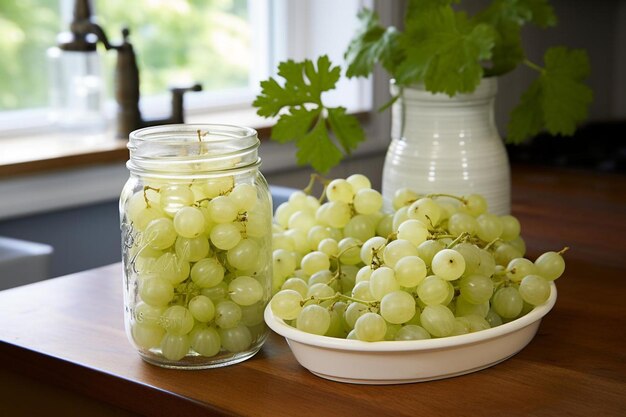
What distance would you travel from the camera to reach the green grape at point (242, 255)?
897 millimetres

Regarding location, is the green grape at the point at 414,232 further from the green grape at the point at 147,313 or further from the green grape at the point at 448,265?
the green grape at the point at 147,313

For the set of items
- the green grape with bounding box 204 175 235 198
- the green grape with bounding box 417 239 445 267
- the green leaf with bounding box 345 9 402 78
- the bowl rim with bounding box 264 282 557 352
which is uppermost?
the green leaf with bounding box 345 9 402 78

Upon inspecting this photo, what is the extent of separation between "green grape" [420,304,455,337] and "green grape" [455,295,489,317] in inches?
1.7

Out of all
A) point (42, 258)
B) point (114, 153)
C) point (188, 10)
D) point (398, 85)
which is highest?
point (188, 10)

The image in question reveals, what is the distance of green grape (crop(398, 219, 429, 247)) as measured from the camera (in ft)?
3.07

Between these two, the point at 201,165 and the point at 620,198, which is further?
the point at 620,198

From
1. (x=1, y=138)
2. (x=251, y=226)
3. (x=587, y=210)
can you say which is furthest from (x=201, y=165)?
(x=1, y=138)

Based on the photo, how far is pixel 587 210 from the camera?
1.73m

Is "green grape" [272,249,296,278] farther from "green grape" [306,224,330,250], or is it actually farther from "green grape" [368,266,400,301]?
"green grape" [368,266,400,301]

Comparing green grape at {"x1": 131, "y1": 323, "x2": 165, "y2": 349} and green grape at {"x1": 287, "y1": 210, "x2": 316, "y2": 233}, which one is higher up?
green grape at {"x1": 287, "y1": 210, "x2": 316, "y2": 233}

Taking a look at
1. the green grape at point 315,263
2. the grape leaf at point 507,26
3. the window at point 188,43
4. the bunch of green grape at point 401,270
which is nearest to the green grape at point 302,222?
the bunch of green grape at point 401,270

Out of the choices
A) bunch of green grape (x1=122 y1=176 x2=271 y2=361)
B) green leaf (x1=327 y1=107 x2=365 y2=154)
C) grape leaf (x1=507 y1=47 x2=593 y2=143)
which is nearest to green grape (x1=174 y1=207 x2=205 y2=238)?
bunch of green grape (x1=122 y1=176 x2=271 y2=361)

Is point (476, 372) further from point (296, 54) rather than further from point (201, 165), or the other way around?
point (296, 54)

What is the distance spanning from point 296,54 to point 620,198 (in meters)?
1.17
